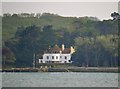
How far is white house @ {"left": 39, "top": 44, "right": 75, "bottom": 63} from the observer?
33.6m

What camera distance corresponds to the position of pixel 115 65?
31.1 metres

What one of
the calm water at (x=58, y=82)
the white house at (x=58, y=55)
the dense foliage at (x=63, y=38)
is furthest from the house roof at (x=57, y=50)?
the calm water at (x=58, y=82)

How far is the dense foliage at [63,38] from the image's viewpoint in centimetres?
3234

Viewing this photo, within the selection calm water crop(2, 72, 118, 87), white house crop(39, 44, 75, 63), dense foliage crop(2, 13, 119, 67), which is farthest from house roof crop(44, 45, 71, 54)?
calm water crop(2, 72, 118, 87)

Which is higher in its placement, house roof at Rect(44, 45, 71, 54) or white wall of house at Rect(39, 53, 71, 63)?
house roof at Rect(44, 45, 71, 54)

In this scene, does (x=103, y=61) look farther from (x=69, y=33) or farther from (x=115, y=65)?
(x=69, y=33)

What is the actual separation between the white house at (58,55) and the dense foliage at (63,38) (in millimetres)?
497

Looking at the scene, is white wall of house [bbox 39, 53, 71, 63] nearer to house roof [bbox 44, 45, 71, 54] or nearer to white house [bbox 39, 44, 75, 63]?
white house [bbox 39, 44, 75, 63]

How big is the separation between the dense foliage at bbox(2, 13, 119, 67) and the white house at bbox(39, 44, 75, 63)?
1.63ft

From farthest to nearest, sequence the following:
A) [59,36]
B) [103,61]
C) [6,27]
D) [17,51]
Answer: [6,27] < [59,36] < [17,51] < [103,61]

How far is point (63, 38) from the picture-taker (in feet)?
→ 122

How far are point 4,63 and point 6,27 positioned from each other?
1015 centimetres

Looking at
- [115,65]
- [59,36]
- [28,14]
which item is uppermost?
[28,14]

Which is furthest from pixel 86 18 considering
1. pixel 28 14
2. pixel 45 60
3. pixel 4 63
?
pixel 4 63
